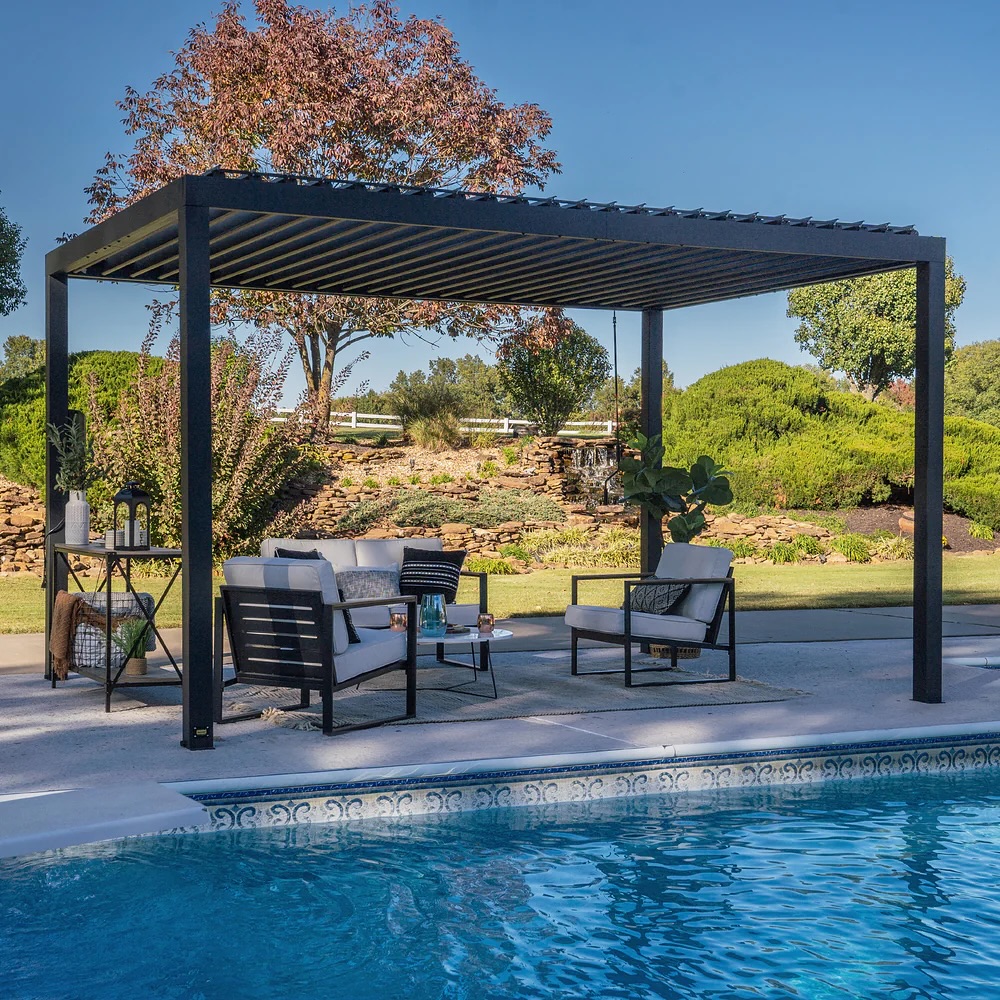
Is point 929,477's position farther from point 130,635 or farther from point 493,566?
point 493,566

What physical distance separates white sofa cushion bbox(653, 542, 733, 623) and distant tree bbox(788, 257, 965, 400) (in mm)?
29121

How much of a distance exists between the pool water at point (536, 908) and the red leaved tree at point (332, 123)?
14.8m

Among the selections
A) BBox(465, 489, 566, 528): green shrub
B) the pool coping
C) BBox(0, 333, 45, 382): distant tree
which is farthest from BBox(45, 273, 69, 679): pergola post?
BBox(0, 333, 45, 382): distant tree

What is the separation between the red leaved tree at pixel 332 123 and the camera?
19578 millimetres

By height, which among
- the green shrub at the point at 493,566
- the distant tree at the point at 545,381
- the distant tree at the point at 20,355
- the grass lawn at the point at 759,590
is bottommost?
the grass lawn at the point at 759,590

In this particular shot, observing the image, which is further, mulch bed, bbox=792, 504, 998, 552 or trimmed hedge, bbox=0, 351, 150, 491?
mulch bed, bbox=792, 504, 998, 552

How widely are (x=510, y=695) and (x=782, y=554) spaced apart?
12715mm

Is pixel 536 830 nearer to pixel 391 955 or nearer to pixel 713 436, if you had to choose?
pixel 391 955

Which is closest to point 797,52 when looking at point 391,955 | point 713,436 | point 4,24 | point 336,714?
point 713,436

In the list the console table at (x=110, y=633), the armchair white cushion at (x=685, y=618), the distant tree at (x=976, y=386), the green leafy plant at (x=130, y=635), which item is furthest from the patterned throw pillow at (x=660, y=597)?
the distant tree at (x=976, y=386)

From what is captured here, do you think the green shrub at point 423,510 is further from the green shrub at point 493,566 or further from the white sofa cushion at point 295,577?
the white sofa cushion at point 295,577

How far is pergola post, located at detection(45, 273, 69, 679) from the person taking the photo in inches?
317

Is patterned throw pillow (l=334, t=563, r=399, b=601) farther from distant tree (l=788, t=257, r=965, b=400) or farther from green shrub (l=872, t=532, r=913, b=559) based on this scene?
distant tree (l=788, t=257, r=965, b=400)

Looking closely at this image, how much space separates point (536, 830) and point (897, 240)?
399cm
